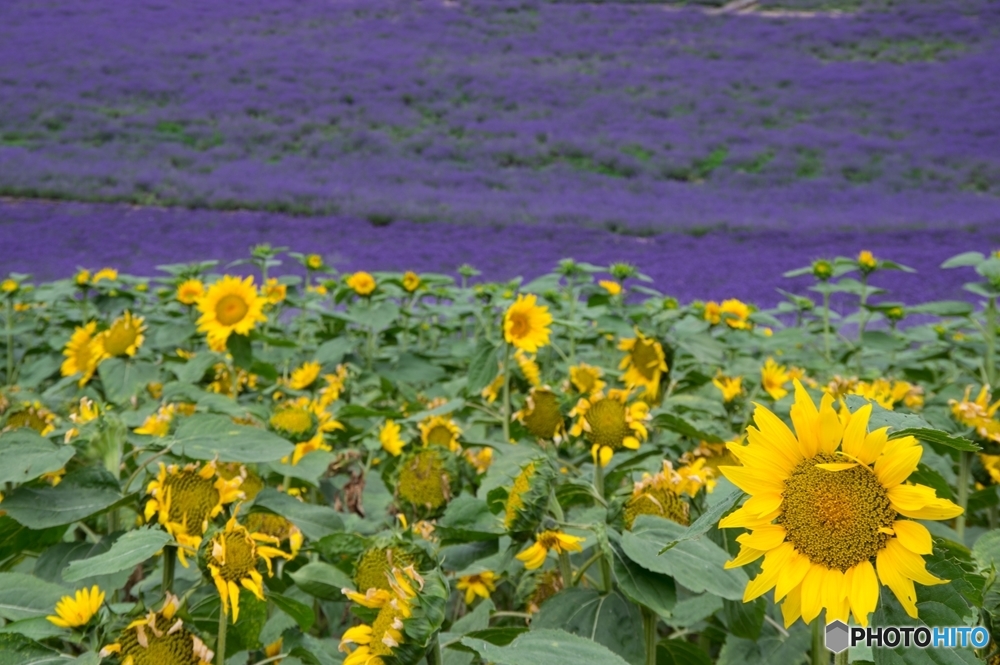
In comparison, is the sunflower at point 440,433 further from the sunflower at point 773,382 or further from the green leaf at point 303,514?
the sunflower at point 773,382

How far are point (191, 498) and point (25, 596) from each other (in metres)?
0.20

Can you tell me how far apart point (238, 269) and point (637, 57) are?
40.2 feet

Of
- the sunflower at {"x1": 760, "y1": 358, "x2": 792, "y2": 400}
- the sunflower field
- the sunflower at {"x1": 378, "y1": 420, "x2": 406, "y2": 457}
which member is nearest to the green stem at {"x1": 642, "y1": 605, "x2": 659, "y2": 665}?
the sunflower field

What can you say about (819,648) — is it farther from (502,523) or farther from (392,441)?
(392,441)

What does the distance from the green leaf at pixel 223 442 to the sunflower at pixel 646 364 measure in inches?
28.0

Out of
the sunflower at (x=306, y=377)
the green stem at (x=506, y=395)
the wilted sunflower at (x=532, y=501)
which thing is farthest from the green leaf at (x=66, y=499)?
the sunflower at (x=306, y=377)

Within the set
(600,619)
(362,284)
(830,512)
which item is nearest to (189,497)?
(600,619)

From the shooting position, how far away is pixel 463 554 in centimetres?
89

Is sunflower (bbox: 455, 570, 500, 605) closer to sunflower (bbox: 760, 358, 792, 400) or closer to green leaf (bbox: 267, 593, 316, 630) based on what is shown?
green leaf (bbox: 267, 593, 316, 630)

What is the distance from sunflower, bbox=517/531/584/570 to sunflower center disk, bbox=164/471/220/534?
0.34m

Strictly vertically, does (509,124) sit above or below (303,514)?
below

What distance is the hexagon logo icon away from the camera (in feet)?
1.71

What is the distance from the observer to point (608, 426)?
3.31 ft

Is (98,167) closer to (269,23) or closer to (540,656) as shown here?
(269,23)
